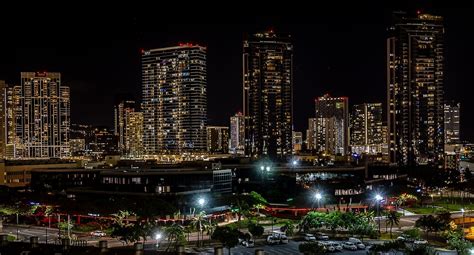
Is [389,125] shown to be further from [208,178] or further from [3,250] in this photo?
[3,250]

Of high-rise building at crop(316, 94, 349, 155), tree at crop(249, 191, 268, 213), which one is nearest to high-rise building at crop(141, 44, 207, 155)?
high-rise building at crop(316, 94, 349, 155)

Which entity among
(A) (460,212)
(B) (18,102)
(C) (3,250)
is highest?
(B) (18,102)

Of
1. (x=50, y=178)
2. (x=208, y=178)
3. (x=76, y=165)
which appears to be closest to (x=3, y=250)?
(x=208, y=178)

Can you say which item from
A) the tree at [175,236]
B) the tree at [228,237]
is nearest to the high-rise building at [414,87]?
the tree at [175,236]

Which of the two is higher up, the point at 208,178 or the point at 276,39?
the point at 276,39

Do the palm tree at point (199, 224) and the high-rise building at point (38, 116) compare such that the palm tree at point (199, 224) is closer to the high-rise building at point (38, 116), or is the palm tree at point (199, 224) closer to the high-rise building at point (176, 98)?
the high-rise building at point (176, 98)

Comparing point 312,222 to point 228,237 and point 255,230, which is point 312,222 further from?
point 228,237
